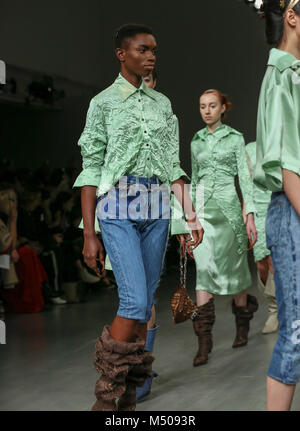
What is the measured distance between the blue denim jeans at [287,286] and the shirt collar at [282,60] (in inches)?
13.8

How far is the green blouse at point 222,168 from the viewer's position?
14.0ft

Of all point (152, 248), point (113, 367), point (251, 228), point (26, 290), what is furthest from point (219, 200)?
point (26, 290)

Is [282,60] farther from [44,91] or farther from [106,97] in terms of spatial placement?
[44,91]

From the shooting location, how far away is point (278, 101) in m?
→ 2.01

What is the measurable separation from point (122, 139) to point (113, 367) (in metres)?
0.82

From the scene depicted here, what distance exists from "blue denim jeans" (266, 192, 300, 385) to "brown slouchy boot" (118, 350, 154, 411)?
0.77 meters

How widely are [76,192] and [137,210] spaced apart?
201 inches

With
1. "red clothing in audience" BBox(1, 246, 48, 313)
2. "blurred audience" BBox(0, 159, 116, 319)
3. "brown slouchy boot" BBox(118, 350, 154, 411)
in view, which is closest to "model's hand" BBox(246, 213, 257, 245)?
"brown slouchy boot" BBox(118, 350, 154, 411)

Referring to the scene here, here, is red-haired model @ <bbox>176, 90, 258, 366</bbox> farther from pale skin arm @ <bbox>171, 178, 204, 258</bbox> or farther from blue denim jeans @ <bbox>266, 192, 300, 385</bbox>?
blue denim jeans @ <bbox>266, 192, 300, 385</bbox>

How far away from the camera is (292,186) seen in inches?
78.0

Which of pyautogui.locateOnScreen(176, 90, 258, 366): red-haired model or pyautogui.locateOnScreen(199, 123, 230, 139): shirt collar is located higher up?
pyautogui.locateOnScreen(199, 123, 230, 139): shirt collar

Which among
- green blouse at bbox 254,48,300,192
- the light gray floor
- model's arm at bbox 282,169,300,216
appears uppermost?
green blouse at bbox 254,48,300,192

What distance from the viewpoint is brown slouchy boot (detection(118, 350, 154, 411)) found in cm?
270

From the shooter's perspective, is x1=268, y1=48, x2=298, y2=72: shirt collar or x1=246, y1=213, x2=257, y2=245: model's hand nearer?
x1=268, y1=48, x2=298, y2=72: shirt collar
